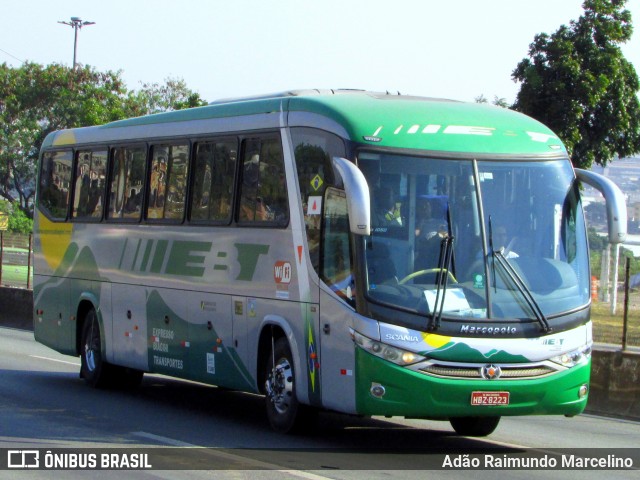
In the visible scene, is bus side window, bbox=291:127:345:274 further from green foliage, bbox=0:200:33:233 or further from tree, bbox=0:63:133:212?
tree, bbox=0:63:133:212

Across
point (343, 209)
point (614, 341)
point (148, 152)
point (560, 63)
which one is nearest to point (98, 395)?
point (148, 152)

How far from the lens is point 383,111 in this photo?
11.1 meters

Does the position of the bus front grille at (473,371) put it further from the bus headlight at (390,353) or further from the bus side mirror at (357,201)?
the bus side mirror at (357,201)

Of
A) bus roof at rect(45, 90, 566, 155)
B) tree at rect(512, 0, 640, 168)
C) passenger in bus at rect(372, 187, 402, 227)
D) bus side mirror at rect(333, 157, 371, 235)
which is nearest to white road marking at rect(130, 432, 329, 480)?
bus side mirror at rect(333, 157, 371, 235)

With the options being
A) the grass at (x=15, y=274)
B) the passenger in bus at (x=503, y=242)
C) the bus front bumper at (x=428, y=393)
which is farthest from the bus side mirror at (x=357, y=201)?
the grass at (x=15, y=274)

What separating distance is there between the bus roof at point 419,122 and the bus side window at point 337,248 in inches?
25.1

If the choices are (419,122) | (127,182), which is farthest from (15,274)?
(419,122)

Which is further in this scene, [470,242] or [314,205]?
[314,205]

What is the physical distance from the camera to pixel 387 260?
1040 cm

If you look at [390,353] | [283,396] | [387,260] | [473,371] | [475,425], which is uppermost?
[387,260]

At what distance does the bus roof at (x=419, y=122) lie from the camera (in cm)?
1077

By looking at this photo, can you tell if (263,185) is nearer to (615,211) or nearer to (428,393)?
(428,393)

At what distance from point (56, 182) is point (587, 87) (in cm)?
2199

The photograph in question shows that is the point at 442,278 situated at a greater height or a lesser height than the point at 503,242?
lesser
